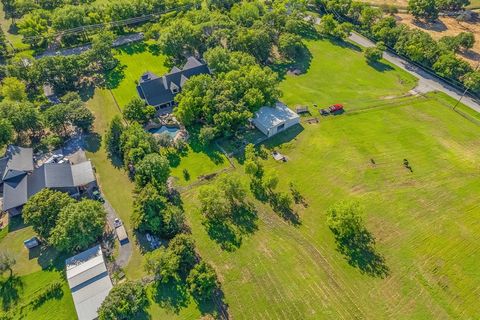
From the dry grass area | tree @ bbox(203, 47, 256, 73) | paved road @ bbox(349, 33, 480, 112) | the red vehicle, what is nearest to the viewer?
the red vehicle

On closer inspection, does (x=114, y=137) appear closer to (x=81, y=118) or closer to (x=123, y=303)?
(x=81, y=118)

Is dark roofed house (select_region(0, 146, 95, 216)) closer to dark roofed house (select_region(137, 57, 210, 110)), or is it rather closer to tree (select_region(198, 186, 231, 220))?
tree (select_region(198, 186, 231, 220))

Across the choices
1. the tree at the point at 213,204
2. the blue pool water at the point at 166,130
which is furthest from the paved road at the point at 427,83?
the blue pool water at the point at 166,130

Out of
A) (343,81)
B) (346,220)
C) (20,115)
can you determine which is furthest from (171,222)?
(343,81)

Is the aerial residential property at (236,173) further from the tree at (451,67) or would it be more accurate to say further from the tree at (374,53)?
the tree at (451,67)

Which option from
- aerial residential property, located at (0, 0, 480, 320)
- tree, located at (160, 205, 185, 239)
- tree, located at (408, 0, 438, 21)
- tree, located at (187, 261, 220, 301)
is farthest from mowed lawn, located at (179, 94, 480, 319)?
tree, located at (408, 0, 438, 21)

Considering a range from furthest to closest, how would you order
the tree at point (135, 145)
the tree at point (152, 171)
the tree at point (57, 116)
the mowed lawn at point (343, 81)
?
the mowed lawn at point (343, 81) → the tree at point (57, 116) → the tree at point (135, 145) → the tree at point (152, 171)
